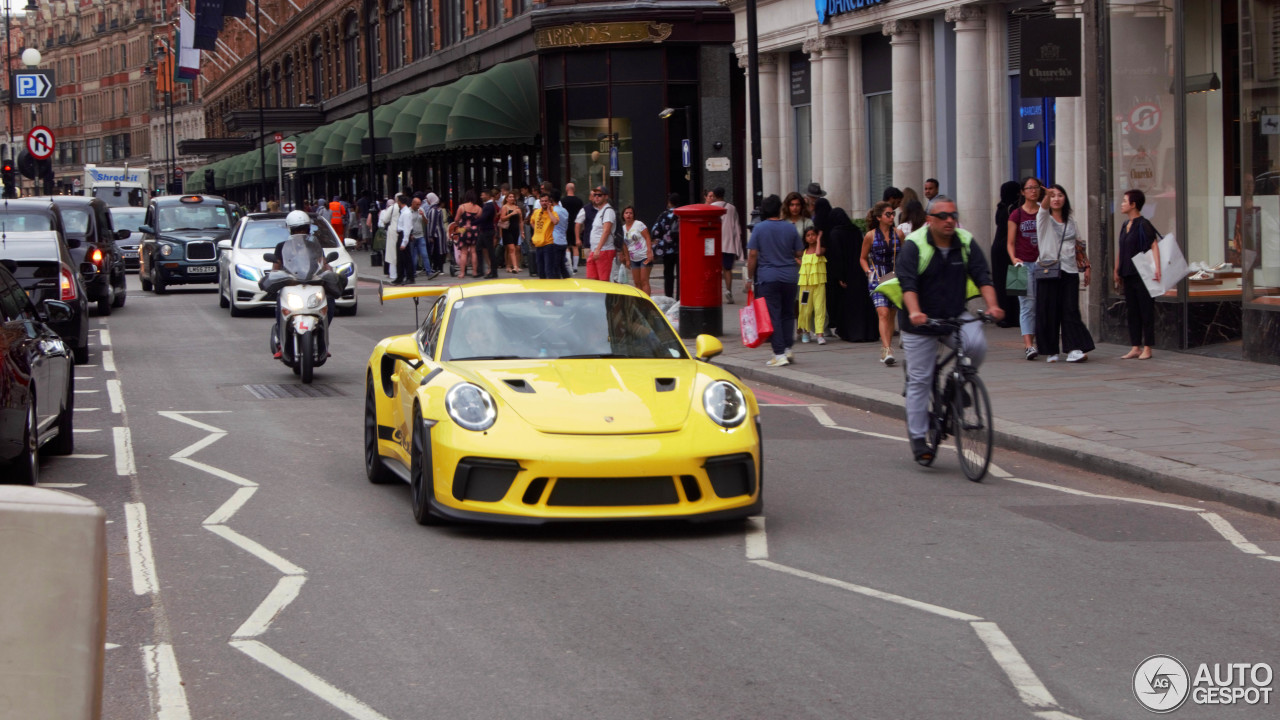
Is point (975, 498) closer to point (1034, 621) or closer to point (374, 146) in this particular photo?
point (1034, 621)

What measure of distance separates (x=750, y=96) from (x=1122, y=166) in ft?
19.4

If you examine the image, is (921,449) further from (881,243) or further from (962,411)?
(881,243)

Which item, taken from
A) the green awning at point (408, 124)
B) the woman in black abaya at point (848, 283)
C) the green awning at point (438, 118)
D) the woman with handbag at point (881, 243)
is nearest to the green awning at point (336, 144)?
the green awning at point (408, 124)

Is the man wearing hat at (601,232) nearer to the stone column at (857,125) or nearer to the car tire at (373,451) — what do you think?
the stone column at (857,125)

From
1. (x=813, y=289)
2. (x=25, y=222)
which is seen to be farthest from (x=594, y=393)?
(x=25, y=222)

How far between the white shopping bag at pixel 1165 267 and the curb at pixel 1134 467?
3.57m

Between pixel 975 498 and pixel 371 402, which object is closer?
pixel 975 498

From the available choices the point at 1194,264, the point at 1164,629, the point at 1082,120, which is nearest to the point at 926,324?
the point at 1164,629

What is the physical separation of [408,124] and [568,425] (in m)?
39.4

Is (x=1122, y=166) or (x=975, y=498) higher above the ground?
(x=1122, y=166)

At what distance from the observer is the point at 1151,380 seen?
45.5 ft

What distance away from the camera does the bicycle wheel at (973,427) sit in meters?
9.55

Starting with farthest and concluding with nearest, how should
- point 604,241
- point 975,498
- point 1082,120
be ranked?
1. point 604,241
2. point 1082,120
3. point 975,498

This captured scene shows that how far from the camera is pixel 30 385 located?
365 inches
